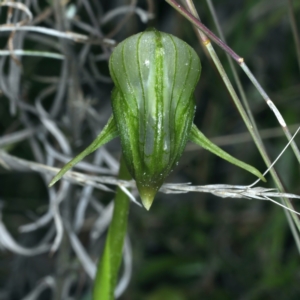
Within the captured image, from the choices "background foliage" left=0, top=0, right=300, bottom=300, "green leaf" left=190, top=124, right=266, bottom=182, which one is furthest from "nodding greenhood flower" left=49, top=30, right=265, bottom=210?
"background foliage" left=0, top=0, right=300, bottom=300

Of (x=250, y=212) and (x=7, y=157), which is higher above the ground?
(x=7, y=157)

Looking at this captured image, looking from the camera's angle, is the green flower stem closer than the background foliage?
Yes

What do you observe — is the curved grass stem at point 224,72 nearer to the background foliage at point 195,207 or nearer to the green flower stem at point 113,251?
the green flower stem at point 113,251

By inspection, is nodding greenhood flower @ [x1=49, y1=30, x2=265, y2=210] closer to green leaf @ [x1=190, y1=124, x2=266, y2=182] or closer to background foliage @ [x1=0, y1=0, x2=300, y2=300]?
green leaf @ [x1=190, y1=124, x2=266, y2=182]

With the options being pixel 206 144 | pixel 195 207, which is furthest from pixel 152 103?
pixel 195 207

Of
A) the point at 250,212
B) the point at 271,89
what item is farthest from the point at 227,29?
the point at 250,212

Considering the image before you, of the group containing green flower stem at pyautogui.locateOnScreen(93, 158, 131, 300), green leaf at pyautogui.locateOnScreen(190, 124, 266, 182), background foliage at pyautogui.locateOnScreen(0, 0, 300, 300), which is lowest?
background foliage at pyautogui.locateOnScreen(0, 0, 300, 300)

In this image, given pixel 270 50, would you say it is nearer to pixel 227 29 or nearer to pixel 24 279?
pixel 227 29
